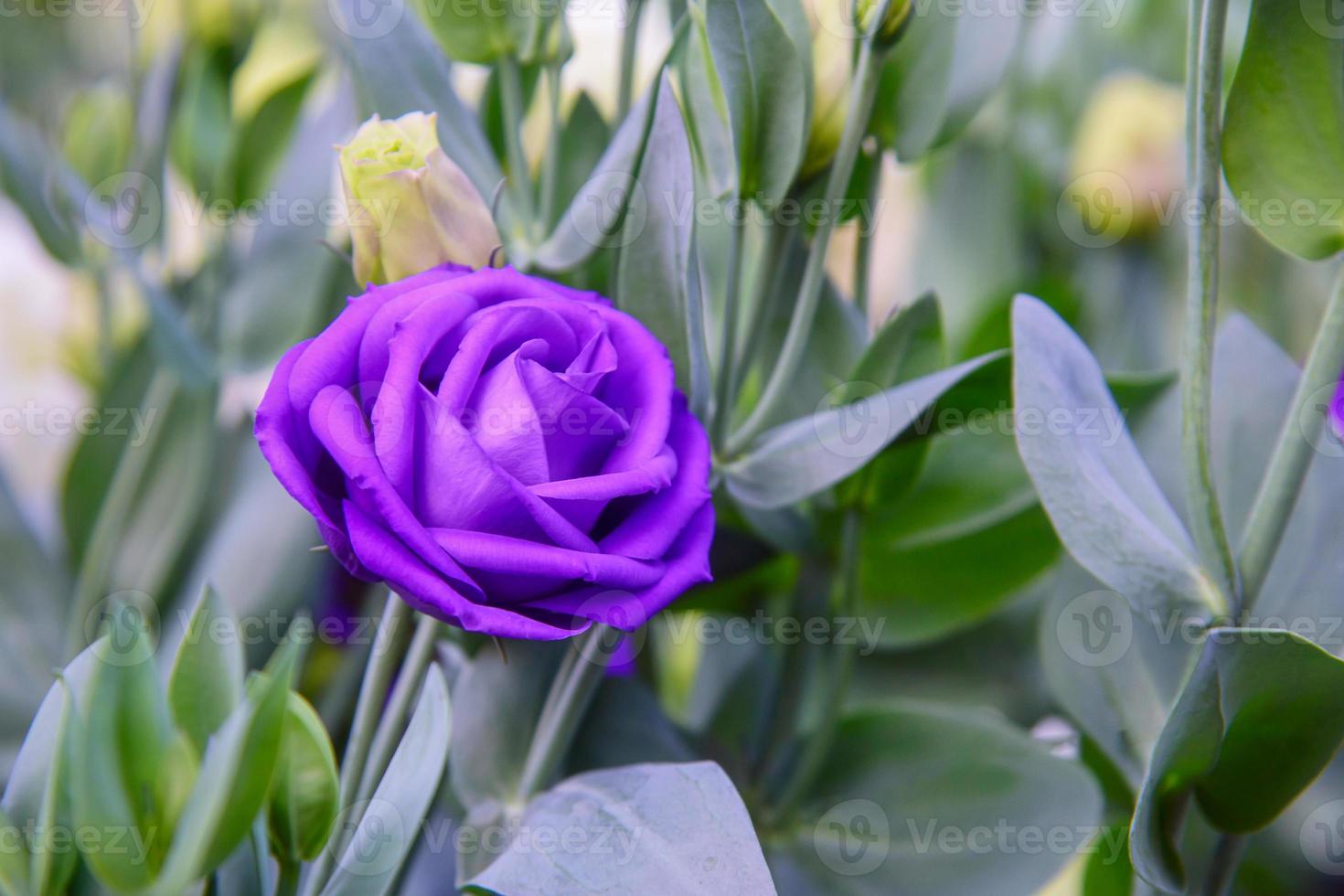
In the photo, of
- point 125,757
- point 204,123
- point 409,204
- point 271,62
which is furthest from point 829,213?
point 271,62

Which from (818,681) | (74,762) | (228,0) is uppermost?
(228,0)

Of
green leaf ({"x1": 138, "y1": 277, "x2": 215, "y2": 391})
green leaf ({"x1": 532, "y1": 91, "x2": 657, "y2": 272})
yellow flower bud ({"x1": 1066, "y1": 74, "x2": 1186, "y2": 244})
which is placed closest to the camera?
green leaf ({"x1": 532, "y1": 91, "x2": 657, "y2": 272})

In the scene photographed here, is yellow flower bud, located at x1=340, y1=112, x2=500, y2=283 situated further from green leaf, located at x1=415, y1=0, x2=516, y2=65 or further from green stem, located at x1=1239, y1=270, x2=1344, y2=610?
green stem, located at x1=1239, y1=270, x2=1344, y2=610

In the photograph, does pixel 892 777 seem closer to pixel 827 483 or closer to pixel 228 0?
pixel 827 483

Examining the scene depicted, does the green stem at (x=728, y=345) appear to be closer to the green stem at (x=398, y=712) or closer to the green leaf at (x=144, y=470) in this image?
the green stem at (x=398, y=712)

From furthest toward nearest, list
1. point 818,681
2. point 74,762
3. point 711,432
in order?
point 818,681
point 711,432
point 74,762

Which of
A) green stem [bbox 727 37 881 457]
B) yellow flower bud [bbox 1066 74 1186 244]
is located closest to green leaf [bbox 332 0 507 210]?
green stem [bbox 727 37 881 457]

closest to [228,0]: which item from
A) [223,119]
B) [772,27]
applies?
[223,119]
